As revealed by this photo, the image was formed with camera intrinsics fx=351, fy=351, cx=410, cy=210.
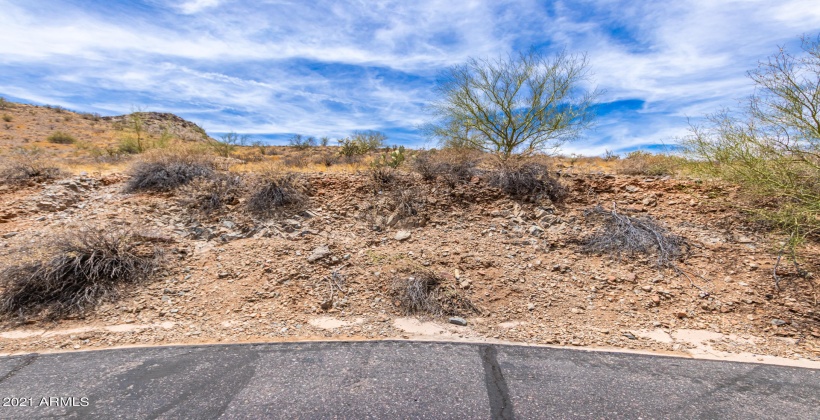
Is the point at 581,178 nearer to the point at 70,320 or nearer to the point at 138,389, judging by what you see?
the point at 138,389

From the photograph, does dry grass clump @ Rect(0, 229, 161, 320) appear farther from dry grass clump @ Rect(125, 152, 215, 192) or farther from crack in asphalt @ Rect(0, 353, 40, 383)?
dry grass clump @ Rect(125, 152, 215, 192)

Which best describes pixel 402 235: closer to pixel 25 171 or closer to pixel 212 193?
pixel 212 193

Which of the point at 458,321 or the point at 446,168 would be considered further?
the point at 446,168

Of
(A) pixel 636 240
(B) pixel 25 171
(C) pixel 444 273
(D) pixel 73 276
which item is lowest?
(D) pixel 73 276

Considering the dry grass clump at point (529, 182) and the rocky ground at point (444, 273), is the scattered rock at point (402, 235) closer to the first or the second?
the rocky ground at point (444, 273)

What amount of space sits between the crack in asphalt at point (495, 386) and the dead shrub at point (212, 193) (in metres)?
6.54

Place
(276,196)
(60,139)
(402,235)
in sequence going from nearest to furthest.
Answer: (402,235) → (276,196) → (60,139)

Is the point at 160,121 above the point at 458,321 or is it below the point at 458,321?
above

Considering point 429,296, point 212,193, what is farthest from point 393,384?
point 212,193

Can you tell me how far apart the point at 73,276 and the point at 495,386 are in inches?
238

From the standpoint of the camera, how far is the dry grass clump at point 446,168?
880 centimetres

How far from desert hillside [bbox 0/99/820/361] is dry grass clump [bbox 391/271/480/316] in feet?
0.08

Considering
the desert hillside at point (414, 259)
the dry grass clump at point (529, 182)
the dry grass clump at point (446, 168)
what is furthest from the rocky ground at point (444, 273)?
the dry grass clump at point (446, 168)

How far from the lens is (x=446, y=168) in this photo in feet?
29.6
